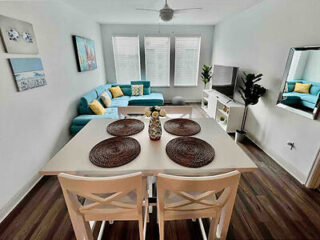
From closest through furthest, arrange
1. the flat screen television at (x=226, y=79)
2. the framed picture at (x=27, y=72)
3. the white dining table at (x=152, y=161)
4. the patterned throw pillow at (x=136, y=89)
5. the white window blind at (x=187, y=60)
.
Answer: the white dining table at (x=152, y=161) < the framed picture at (x=27, y=72) < the flat screen television at (x=226, y=79) < the patterned throw pillow at (x=136, y=89) < the white window blind at (x=187, y=60)

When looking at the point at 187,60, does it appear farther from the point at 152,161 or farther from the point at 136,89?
the point at 152,161

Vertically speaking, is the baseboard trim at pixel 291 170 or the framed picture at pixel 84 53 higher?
the framed picture at pixel 84 53

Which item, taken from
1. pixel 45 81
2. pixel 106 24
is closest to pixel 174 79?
pixel 106 24

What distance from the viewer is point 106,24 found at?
4566 millimetres

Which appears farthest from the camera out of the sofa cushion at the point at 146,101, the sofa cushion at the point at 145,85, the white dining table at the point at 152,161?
the sofa cushion at the point at 145,85

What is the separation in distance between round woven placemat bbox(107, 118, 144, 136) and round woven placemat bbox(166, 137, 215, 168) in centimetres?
44

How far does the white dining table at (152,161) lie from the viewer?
101 centimetres

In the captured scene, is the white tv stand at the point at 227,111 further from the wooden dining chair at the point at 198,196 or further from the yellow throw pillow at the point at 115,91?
the yellow throw pillow at the point at 115,91

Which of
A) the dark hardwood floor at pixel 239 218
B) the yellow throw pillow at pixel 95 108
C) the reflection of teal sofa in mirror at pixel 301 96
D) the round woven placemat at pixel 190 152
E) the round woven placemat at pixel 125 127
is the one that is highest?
the reflection of teal sofa in mirror at pixel 301 96

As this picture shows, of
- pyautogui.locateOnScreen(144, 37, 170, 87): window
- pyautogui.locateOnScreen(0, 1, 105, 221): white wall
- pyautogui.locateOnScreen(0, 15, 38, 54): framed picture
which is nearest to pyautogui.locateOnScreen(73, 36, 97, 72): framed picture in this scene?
pyautogui.locateOnScreen(0, 1, 105, 221): white wall

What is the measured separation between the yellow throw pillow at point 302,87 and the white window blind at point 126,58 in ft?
13.7

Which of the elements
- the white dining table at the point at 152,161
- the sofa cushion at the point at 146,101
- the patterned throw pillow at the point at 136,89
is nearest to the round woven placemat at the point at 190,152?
the white dining table at the point at 152,161

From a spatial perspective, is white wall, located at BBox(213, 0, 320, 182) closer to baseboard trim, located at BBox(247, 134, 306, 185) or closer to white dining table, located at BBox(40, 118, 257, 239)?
baseboard trim, located at BBox(247, 134, 306, 185)

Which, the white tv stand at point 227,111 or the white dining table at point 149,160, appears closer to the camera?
the white dining table at point 149,160
